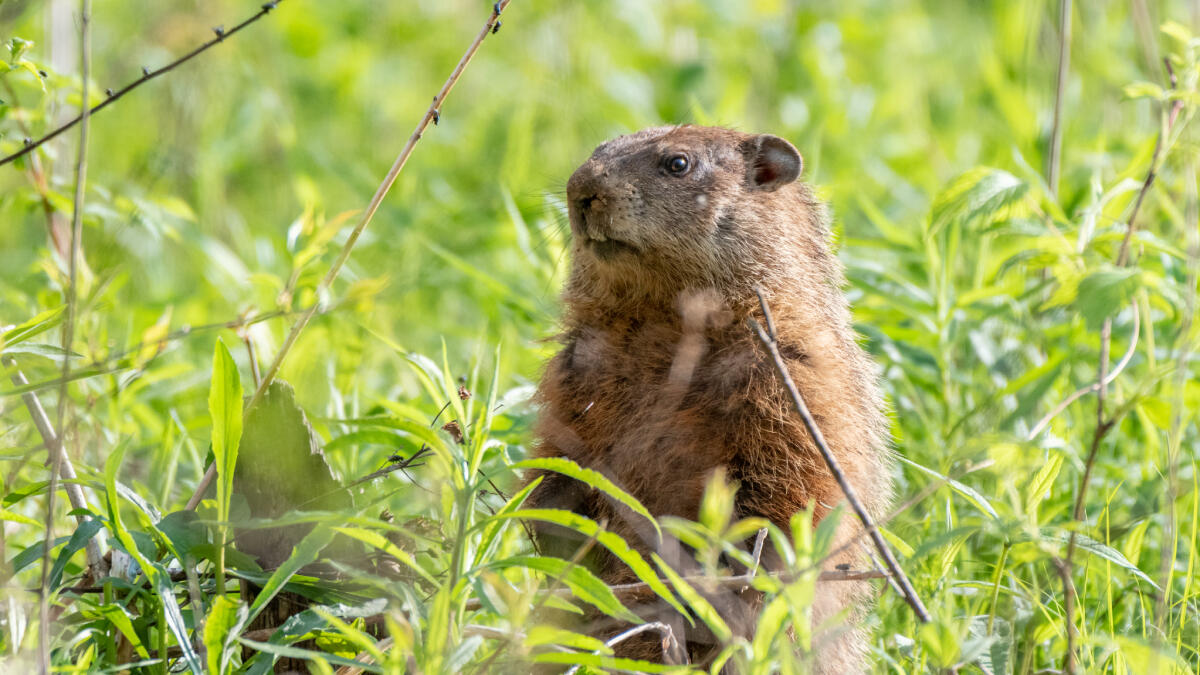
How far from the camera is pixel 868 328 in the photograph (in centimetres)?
424

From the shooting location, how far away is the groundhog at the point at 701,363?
293 cm

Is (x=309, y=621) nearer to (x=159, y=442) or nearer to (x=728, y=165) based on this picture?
(x=159, y=442)

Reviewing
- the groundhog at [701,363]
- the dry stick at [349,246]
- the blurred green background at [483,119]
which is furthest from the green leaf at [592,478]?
the blurred green background at [483,119]

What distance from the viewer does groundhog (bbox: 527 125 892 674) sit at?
2.93m

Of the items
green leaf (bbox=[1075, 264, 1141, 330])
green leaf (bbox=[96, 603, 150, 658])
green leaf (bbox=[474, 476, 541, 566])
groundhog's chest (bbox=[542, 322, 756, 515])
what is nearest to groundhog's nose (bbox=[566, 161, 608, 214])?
groundhog's chest (bbox=[542, 322, 756, 515])

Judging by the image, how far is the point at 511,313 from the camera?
180 inches

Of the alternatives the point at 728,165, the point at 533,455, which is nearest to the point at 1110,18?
the point at 728,165

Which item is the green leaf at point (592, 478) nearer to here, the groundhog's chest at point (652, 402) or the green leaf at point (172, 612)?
the groundhog's chest at point (652, 402)

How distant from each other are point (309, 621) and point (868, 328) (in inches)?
98.2

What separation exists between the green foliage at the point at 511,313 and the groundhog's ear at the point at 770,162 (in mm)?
549

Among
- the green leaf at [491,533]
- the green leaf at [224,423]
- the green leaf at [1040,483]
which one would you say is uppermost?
the green leaf at [224,423]

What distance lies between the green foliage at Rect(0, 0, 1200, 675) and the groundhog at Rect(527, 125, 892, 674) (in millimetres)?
146

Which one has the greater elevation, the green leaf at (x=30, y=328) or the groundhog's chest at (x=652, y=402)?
the green leaf at (x=30, y=328)

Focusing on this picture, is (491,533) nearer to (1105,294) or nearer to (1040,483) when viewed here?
(1040,483)
